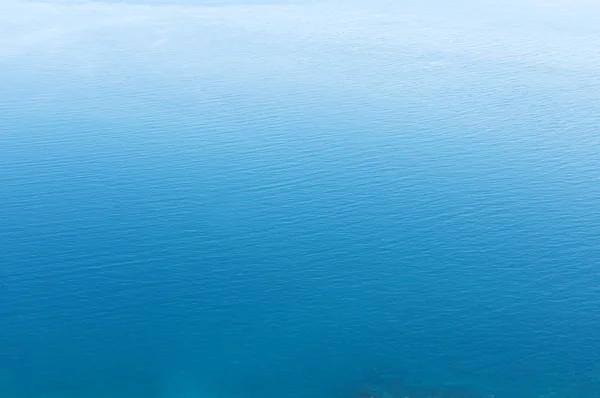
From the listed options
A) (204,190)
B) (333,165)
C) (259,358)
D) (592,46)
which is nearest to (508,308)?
(259,358)

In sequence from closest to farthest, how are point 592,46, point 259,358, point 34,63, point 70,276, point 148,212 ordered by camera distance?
point 259,358
point 70,276
point 148,212
point 34,63
point 592,46

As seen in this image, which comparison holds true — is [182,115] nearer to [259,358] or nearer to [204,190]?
[204,190]

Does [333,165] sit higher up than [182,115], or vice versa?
[182,115]

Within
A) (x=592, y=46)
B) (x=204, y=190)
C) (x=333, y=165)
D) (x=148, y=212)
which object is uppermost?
(x=592, y=46)

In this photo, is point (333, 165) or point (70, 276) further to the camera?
point (333, 165)

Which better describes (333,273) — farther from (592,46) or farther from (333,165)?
(592,46)

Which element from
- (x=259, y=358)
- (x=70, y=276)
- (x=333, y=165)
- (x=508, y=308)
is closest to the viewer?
(x=259, y=358)
